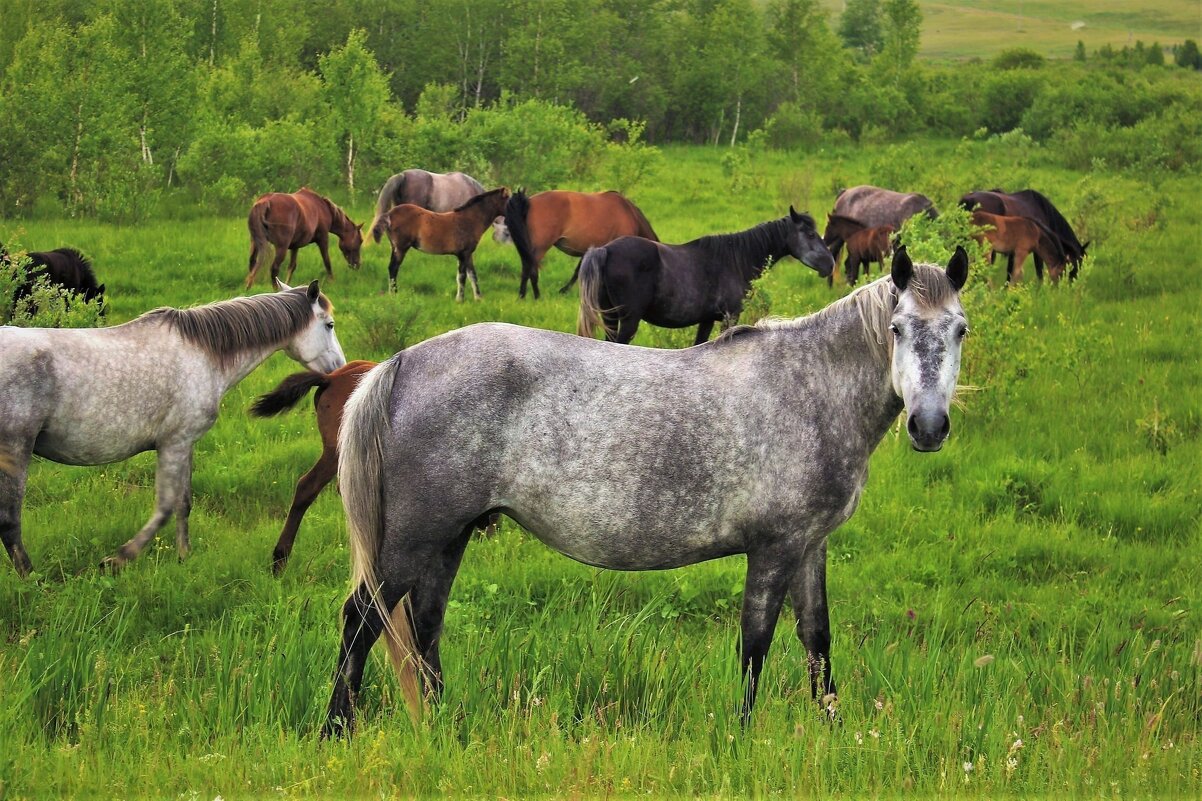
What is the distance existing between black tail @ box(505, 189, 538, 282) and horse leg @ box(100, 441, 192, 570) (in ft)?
26.8

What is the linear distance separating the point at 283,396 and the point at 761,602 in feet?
10.5

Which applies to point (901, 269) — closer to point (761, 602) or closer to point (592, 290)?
point (761, 602)

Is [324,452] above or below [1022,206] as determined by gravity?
below

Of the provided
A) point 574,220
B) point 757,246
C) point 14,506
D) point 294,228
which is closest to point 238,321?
point 14,506

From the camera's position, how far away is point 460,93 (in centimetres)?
3822

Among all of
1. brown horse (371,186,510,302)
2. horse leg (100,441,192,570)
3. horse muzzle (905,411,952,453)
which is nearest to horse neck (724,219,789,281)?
brown horse (371,186,510,302)

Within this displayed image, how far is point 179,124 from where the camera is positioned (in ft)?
70.3

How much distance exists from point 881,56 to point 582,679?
5116cm

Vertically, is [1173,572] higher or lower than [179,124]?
lower

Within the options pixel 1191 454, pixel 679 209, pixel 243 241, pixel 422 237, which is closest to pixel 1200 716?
pixel 1191 454

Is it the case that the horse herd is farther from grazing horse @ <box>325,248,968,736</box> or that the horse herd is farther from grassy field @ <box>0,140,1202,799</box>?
grassy field @ <box>0,140,1202,799</box>

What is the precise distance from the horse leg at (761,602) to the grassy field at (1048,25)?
188ft

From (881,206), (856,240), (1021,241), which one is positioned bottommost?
(856,240)

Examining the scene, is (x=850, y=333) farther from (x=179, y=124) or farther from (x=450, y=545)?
(x=179, y=124)
